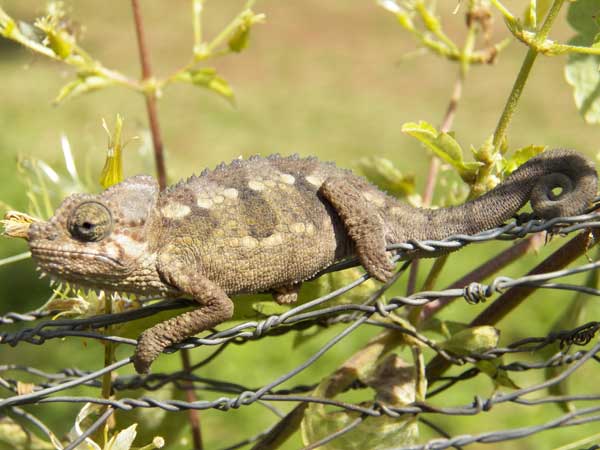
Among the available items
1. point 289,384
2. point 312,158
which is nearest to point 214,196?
point 312,158

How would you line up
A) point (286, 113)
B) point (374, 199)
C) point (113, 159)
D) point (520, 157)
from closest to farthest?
point (113, 159) < point (520, 157) < point (374, 199) < point (286, 113)

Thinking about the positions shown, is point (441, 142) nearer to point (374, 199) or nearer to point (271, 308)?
point (374, 199)

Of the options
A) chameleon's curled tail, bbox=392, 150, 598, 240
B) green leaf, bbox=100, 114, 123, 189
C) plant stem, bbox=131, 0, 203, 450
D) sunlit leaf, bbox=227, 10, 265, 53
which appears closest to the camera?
green leaf, bbox=100, 114, 123, 189

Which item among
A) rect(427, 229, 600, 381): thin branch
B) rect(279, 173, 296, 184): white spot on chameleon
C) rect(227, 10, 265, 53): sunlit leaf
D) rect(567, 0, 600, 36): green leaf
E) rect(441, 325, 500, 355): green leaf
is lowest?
rect(441, 325, 500, 355): green leaf

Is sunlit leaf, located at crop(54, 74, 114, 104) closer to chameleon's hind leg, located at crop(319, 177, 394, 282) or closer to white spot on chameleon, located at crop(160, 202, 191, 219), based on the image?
white spot on chameleon, located at crop(160, 202, 191, 219)

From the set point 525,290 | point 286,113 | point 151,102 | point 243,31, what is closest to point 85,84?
point 151,102

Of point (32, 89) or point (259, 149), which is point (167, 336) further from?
point (32, 89)

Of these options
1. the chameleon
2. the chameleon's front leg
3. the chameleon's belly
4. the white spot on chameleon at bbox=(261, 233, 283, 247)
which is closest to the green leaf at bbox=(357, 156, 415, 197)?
the chameleon
